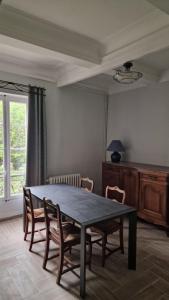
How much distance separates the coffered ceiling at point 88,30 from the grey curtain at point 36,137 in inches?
29.0

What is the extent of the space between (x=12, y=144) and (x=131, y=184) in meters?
2.29

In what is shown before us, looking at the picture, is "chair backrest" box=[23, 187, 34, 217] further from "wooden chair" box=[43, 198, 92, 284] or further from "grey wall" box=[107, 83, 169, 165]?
"grey wall" box=[107, 83, 169, 165]

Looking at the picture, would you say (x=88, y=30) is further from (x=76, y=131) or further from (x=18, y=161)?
(x=18, y=161)

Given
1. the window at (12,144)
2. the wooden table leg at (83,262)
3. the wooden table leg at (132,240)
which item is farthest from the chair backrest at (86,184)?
the wooden table leg at (83,262)

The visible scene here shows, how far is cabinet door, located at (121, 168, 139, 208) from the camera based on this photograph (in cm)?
357

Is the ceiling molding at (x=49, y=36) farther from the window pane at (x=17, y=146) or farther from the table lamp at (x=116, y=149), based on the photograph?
the table lamp at (x=116, y=149)

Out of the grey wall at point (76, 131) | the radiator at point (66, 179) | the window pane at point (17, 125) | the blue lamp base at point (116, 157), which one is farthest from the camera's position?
the blue lamp base at point (116, 157)

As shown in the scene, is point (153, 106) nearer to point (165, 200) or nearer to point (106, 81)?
point (106, 81)

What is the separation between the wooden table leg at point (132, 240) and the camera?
2319 millimetres

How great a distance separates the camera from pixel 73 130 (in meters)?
4.31

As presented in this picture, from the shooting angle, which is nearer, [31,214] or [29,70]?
[31,214]

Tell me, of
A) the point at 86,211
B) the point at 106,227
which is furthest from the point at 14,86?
the point at 106,227

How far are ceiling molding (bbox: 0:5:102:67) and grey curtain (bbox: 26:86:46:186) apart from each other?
3.83 ft

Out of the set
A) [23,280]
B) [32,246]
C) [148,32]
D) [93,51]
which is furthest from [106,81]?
[23,280]
